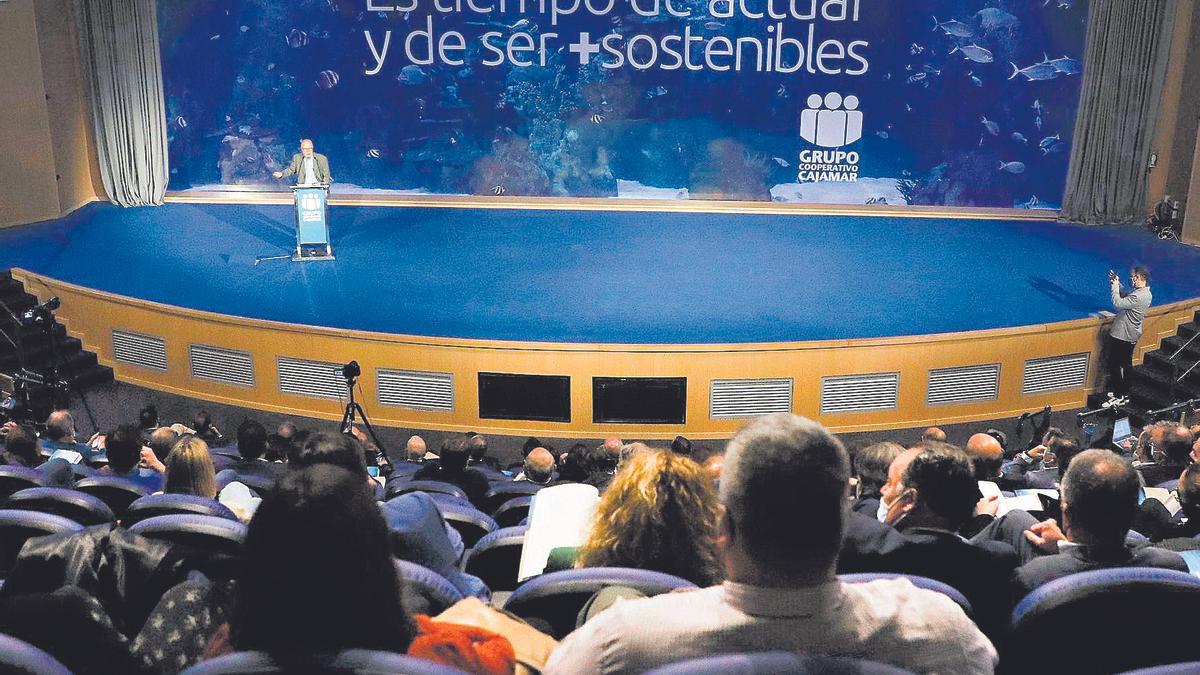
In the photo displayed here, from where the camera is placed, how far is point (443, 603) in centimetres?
210

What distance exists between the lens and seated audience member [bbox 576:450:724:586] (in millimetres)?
2111

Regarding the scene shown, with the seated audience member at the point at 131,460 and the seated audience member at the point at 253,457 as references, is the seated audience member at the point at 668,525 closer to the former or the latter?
the seated audience member at the point at 131,460

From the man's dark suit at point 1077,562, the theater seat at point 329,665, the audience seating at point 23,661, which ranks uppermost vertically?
the theater seat at point 329,665

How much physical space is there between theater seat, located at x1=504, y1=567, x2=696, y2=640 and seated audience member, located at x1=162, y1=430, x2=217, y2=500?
1.66 meters

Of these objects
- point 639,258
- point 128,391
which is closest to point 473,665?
point 128,391

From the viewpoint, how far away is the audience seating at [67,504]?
3.21m

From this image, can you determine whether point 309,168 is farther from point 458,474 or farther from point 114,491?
point 114,491

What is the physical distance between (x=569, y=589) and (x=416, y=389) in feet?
18.2

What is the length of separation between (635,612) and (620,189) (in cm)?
1070

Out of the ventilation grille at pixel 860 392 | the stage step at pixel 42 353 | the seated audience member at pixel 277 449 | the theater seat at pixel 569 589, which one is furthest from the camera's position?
the stage step at pixel 42 353

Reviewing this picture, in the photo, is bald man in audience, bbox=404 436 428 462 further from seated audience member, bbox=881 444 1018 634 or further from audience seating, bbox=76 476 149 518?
seated audience member, bbox=881 444 1018 634

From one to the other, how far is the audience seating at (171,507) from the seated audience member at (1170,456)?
3.57 meters

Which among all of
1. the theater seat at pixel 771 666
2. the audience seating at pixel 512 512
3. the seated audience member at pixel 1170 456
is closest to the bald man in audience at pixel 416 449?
the audience seating at pixel 512 512

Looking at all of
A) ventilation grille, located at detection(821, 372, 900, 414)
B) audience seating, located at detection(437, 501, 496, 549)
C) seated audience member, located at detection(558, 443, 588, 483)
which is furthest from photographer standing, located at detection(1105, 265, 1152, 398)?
audience seating, located at detection(437, 501, 496, 549)
